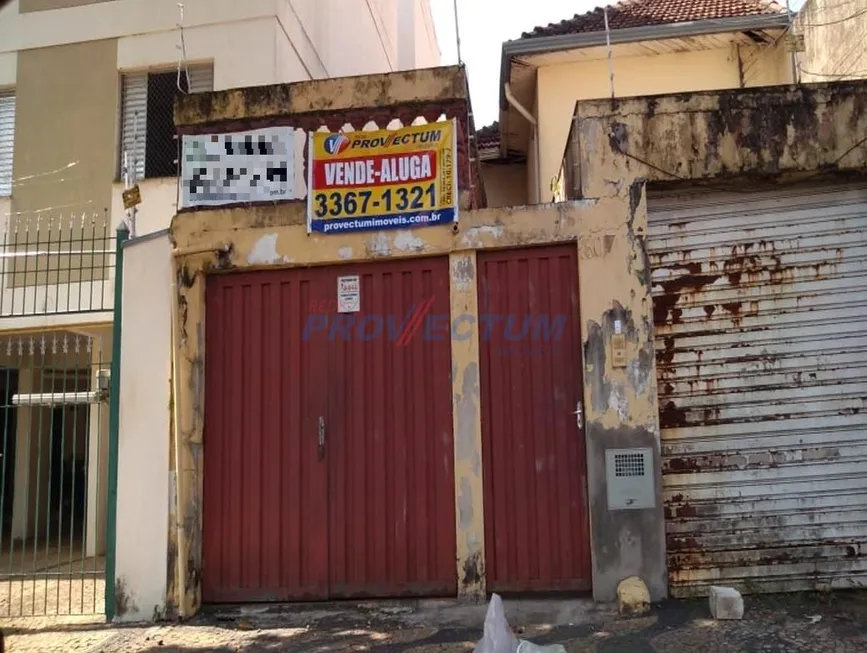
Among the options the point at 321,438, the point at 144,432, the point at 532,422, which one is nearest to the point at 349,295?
the point at 321,438

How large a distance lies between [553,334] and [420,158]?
1.75 m

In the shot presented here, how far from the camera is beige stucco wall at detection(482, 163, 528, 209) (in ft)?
40.5

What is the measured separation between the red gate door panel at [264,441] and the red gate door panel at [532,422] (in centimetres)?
134

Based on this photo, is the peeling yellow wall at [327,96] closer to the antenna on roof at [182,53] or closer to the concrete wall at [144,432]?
the concrete wall at [144,432]

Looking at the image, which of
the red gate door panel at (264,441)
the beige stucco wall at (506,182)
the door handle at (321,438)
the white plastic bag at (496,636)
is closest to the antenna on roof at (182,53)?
the red gate door panel at (264,441)

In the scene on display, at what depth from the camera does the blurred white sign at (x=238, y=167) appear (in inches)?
236

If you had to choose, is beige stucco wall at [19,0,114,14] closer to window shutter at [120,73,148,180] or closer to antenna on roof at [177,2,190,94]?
window shutter at [120,73,148,180]

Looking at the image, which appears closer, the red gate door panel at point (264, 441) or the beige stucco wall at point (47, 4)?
the red gate door panel at point (264, 441)

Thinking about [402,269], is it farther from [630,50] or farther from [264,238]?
[630,50]

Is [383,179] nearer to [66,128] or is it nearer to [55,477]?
[66,128]

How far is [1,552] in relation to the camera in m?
9.63

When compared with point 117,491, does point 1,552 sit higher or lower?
lower

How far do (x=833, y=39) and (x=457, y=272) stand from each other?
6.69 m

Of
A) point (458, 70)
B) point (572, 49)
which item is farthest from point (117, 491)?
point (572, 49)
